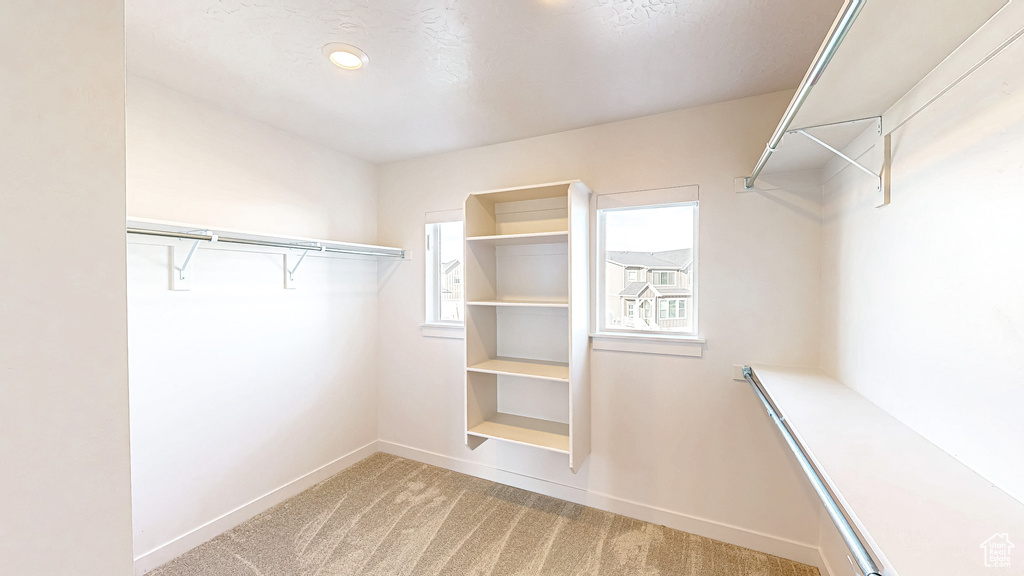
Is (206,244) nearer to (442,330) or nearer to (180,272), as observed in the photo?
(180,272)

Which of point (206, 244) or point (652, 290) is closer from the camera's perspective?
point (206, 244)

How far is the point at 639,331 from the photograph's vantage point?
2.39 metres

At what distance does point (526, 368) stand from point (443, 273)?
1085mm

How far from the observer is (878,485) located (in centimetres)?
84

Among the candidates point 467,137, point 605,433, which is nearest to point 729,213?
point 605,433

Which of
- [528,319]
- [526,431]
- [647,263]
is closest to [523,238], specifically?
[528,319]

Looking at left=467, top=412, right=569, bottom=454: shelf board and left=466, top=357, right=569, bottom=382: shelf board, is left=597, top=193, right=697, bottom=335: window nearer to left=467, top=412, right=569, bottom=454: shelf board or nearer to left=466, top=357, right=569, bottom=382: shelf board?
left=466, top=357, right=569, bottom=382: shelf board

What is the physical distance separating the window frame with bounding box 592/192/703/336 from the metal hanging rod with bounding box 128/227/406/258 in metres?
1.53

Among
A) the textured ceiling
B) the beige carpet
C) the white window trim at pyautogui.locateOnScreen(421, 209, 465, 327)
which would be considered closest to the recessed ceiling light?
the textured ceiling

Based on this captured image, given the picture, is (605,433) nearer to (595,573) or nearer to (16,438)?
(595,573)

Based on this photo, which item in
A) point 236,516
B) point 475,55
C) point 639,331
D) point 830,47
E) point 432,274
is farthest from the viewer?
point 432,274

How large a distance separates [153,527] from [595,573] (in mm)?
2185

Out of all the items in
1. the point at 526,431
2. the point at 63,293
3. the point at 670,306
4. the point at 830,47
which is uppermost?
the point at 830,47

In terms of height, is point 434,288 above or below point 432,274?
below
